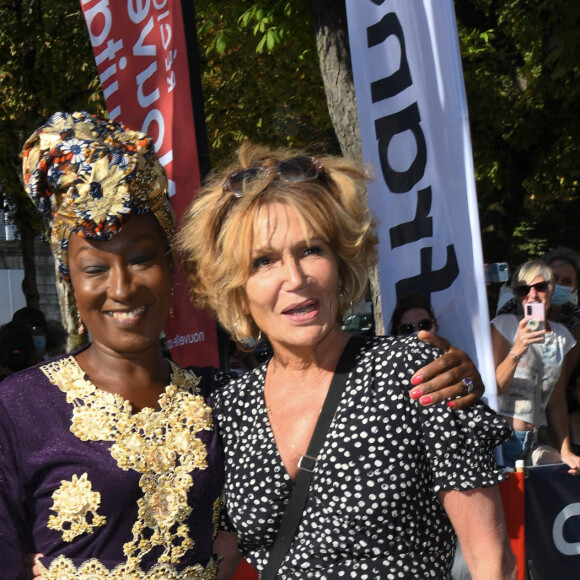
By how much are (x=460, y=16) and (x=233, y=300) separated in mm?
11405

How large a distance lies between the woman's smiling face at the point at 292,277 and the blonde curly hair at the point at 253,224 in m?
0.03

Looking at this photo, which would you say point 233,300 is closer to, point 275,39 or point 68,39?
point 275,39

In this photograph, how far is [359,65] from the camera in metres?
4.84

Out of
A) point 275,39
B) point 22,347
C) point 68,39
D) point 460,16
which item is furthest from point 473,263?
point 68,39

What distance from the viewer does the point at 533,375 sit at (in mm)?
5711

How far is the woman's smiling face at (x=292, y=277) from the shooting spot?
8.14 ft

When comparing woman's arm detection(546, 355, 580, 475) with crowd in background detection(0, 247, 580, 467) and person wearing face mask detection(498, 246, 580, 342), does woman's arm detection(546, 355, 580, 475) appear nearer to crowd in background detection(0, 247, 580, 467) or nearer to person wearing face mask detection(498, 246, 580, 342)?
crowd in background detection(0, 247, 580, 467)

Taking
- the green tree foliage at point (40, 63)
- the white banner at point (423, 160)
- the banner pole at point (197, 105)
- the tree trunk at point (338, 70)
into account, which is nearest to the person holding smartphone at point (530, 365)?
the white banner at point (423, 160)

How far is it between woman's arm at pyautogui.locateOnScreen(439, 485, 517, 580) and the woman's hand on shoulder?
224mm

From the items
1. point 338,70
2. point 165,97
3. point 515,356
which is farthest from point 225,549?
point 338,70

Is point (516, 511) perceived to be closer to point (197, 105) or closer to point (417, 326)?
point (417, 326)

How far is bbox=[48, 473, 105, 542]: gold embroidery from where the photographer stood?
2455mm

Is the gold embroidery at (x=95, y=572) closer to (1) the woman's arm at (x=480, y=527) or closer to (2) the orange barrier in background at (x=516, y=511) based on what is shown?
A: (1) the woman's arm at (x=480, y=527)

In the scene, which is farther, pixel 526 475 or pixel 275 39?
pixel 275 39
